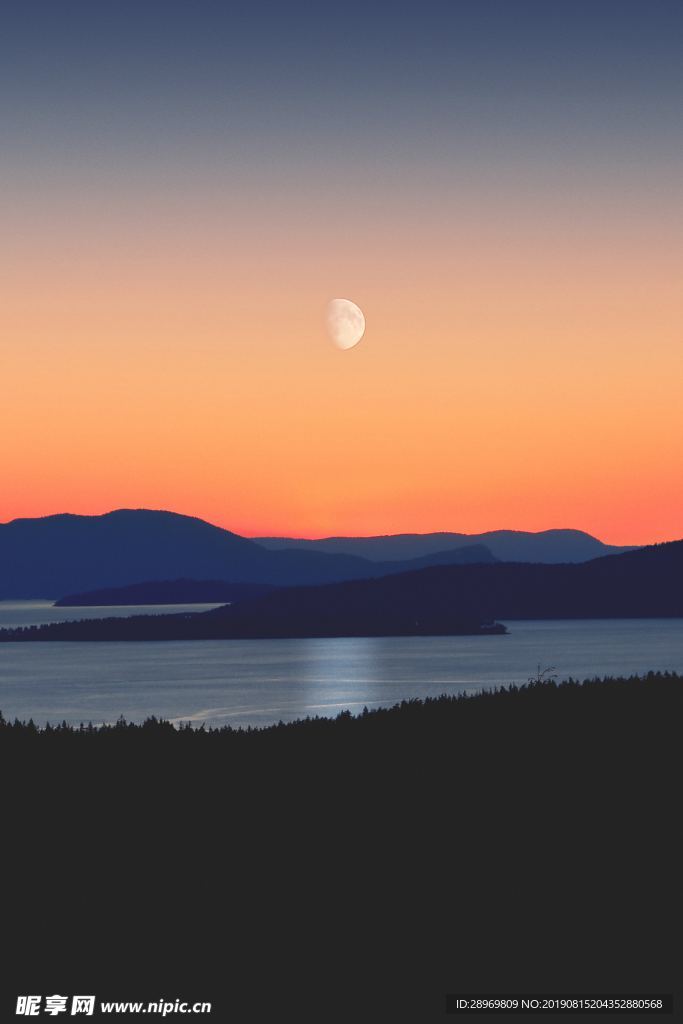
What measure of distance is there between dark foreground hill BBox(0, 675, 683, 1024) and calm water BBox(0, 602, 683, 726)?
6618cm

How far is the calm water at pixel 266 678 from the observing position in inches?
4222

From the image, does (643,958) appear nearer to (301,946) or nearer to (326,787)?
(301,946)

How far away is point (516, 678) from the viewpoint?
13125 cm

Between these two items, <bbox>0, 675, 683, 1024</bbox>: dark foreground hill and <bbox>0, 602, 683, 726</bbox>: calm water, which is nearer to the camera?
<bbox>0, 675, 683, 1024</bbox>: dark foreground hill

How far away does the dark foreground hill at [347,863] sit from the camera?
1581cm

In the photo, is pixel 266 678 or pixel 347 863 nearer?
pixel 347 863

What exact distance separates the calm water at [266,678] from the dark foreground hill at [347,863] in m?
66.2

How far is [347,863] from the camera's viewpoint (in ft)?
65.2

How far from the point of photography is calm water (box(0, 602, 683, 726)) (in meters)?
107

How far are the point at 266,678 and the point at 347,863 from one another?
129492 millimetres

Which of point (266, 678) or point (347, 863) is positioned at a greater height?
point (347, 863)

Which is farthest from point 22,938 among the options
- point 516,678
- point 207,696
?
point 516,678

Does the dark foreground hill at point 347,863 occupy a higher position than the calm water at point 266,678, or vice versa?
the dark foreground hill at point 347,863

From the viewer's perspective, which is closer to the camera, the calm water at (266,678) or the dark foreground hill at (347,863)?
the dark foreground hill at (347,863)
